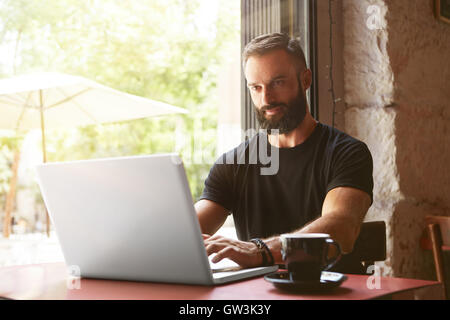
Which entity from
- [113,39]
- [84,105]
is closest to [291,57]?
[84,105]

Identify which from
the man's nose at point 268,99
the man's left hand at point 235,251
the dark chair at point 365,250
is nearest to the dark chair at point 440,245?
the dark chair at point 365,250

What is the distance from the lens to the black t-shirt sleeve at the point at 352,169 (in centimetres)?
144

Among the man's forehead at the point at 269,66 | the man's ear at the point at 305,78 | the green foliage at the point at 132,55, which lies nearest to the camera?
the man's forehead at the point at 269,66

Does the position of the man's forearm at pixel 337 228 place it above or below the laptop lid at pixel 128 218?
below

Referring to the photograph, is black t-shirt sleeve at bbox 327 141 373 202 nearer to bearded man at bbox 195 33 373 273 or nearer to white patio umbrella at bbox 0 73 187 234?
bearded man at bbox 195 33 373 273

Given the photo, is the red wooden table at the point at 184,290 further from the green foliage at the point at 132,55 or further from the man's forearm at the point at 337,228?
the green foliage at the point at 132,55

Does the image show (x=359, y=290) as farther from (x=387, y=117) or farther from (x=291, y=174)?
(x=387, y=117)

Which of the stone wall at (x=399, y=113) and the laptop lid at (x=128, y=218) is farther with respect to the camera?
the stone wall at (x=399, y=113)

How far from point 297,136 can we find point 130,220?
0.98 meters

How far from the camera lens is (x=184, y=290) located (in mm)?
805

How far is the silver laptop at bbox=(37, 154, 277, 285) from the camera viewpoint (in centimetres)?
78

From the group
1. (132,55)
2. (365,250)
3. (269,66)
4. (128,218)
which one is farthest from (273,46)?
(132,55)

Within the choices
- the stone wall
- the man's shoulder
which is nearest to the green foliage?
the stone wall
